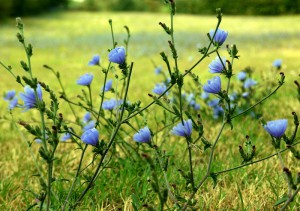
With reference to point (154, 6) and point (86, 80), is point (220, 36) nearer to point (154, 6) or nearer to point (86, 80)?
point (86, 80)

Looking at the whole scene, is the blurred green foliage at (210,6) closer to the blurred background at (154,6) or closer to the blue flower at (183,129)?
the blurred background at (154,6)

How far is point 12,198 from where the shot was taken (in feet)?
6.68

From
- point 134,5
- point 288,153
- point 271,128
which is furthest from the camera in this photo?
point 134,5

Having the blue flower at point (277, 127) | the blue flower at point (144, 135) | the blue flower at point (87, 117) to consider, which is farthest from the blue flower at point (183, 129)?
the blue flower at point (87, 117)

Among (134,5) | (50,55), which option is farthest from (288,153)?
(134,5)

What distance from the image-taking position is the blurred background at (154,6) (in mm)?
23266

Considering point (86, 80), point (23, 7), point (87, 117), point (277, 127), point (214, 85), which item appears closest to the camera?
point (277, 127)

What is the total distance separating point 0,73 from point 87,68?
4.81 ft

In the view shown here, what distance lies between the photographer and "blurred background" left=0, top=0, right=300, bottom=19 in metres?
23.3

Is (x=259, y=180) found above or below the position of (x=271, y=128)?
above

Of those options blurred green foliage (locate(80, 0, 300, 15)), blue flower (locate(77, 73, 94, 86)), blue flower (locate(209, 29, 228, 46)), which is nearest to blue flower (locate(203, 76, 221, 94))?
blue flower (locate(209, 29, 228, 46))

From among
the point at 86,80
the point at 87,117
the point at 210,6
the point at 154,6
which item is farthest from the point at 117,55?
the point at 154,6

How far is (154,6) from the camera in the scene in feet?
96.5

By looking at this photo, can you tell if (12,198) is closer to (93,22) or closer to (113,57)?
(113,57)
